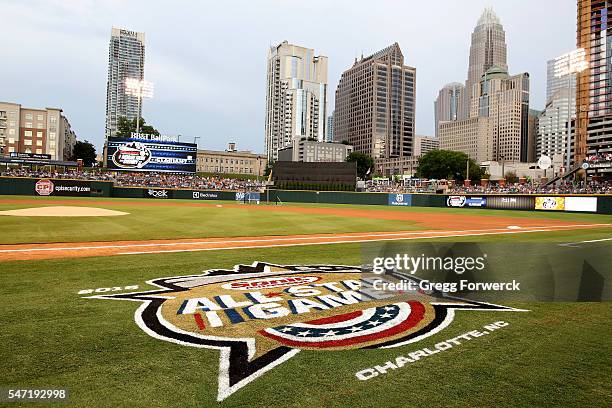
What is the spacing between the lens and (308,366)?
3205 millimetres

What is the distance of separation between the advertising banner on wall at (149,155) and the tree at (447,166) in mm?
87112

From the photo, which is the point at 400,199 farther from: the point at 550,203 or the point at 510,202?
the point at 550,203

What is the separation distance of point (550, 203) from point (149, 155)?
53.3 m

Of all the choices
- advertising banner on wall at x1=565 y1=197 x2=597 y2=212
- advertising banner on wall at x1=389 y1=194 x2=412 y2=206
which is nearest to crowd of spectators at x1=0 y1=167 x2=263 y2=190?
advertising banner on wall at x1=389 y1=194 x2=412 y2=206

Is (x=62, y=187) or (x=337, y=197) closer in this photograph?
(x=62, y=187)

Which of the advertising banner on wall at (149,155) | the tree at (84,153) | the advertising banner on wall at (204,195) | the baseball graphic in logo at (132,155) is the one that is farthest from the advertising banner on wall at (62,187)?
the tree at (84,153)

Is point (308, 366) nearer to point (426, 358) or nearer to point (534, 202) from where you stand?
point (426, 358)

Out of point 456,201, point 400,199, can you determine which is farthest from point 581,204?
point 400,199

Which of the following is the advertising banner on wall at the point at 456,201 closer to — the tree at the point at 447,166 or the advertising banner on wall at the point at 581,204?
the advertising banner on wall at the point at 581,204

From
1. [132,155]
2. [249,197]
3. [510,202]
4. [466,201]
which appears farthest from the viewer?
[132,155]

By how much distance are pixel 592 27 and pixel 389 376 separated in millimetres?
159891

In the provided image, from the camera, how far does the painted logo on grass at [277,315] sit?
3.57 meters

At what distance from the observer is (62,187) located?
1868 inches

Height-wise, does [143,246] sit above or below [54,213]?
below
